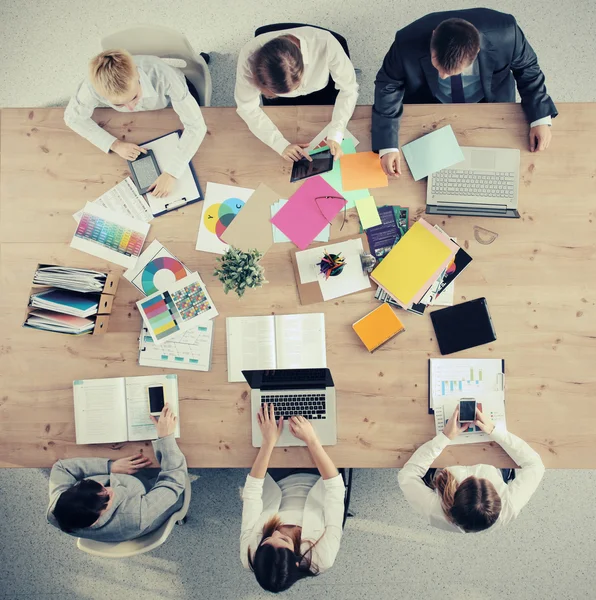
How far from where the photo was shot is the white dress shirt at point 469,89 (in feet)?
5.68

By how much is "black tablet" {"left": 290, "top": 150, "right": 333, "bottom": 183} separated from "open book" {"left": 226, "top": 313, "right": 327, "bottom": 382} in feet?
1.76

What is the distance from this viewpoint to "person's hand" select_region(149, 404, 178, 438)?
1.73m

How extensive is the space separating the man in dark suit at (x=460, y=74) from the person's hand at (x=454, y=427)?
3.02ft

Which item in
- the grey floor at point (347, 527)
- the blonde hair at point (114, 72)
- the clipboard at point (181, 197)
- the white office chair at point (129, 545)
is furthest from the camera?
the grey floor at point (347, 527)

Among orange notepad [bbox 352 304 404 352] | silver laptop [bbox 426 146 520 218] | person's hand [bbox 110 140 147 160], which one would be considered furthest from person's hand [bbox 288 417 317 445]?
person's hand [bbox 110 140 147 160]

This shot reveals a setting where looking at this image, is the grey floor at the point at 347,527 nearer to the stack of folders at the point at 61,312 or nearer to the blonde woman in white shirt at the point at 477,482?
the blonde woman in white shirt at the point at 477,482

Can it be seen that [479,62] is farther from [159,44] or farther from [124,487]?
[124,487]

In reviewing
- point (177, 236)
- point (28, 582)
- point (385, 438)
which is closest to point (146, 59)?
point (177, 236)

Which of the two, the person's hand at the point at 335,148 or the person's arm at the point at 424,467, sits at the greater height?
the person's hand at the point at 335,148

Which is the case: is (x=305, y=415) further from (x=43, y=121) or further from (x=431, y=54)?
(x=43, y=121)

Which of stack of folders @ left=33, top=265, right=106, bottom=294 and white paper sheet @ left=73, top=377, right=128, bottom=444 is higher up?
stack of folders @ left=33, top=265, right=106, bottom=294

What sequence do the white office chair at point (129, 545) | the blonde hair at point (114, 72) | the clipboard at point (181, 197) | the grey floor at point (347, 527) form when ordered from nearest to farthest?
the blonde hair at point (114, 72) → the white office chair at point (129, 545) → the clipboard at point (181, 197) → the grey floor at point (347, 527)

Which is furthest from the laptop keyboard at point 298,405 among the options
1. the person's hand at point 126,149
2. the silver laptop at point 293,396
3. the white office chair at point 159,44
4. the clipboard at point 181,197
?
the white office chair at point 159,44

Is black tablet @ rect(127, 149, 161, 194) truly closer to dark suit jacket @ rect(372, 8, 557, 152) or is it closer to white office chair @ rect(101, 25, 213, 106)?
white office chair @ rect(101, 25, 213, 106)
